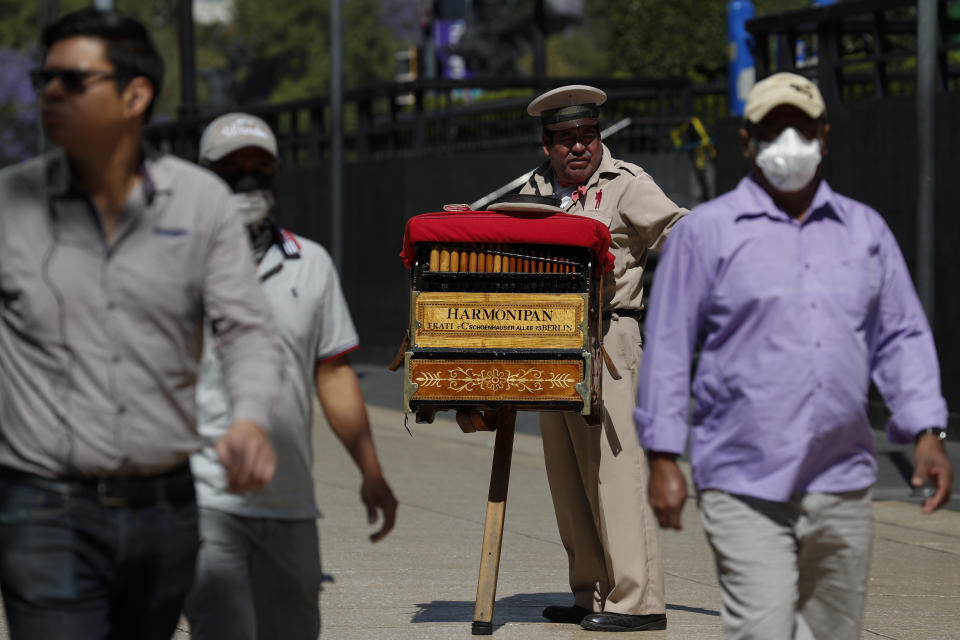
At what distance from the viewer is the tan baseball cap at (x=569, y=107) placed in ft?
24.2

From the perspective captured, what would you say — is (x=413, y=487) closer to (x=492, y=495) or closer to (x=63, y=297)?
(x=492, y=495)

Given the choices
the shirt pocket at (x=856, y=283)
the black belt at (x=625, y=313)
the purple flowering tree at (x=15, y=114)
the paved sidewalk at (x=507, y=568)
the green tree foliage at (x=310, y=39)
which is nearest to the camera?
the shirt pocket at (x=856, y=283)

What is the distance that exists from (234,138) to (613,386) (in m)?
2.86

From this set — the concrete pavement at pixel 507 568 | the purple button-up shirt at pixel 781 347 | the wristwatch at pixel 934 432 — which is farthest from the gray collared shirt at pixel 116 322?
the concrete pavement at pixel 507 568

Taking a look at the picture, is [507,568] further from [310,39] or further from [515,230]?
[310,39]

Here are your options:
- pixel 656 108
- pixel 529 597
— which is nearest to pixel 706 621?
pixel 529 597

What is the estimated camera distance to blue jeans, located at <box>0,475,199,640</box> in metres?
3.89

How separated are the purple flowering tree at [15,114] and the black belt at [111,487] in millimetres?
80535

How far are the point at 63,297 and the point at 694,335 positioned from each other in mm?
1694

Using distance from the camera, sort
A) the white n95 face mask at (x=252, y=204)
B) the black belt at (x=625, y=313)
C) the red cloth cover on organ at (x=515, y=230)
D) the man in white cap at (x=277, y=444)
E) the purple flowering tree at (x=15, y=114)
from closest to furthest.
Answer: the man in white cap at (x=277, y=444) < the white n95 face mask at (x=252, y=204) < the red cloth cover on organ at (x=515, y=230) < the black belt at (x=625, y=313) < the purple flowering tree at (x=15, y=114)

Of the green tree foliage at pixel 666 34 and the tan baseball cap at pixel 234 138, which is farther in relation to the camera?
the green tree foliage at pixel 666 34

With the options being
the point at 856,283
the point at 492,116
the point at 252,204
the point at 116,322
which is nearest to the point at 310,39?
the point at 492,116

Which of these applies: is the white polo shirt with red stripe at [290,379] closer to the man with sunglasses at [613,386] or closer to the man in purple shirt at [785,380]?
the man in purple shirt at [785,380]

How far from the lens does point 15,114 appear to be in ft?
273
